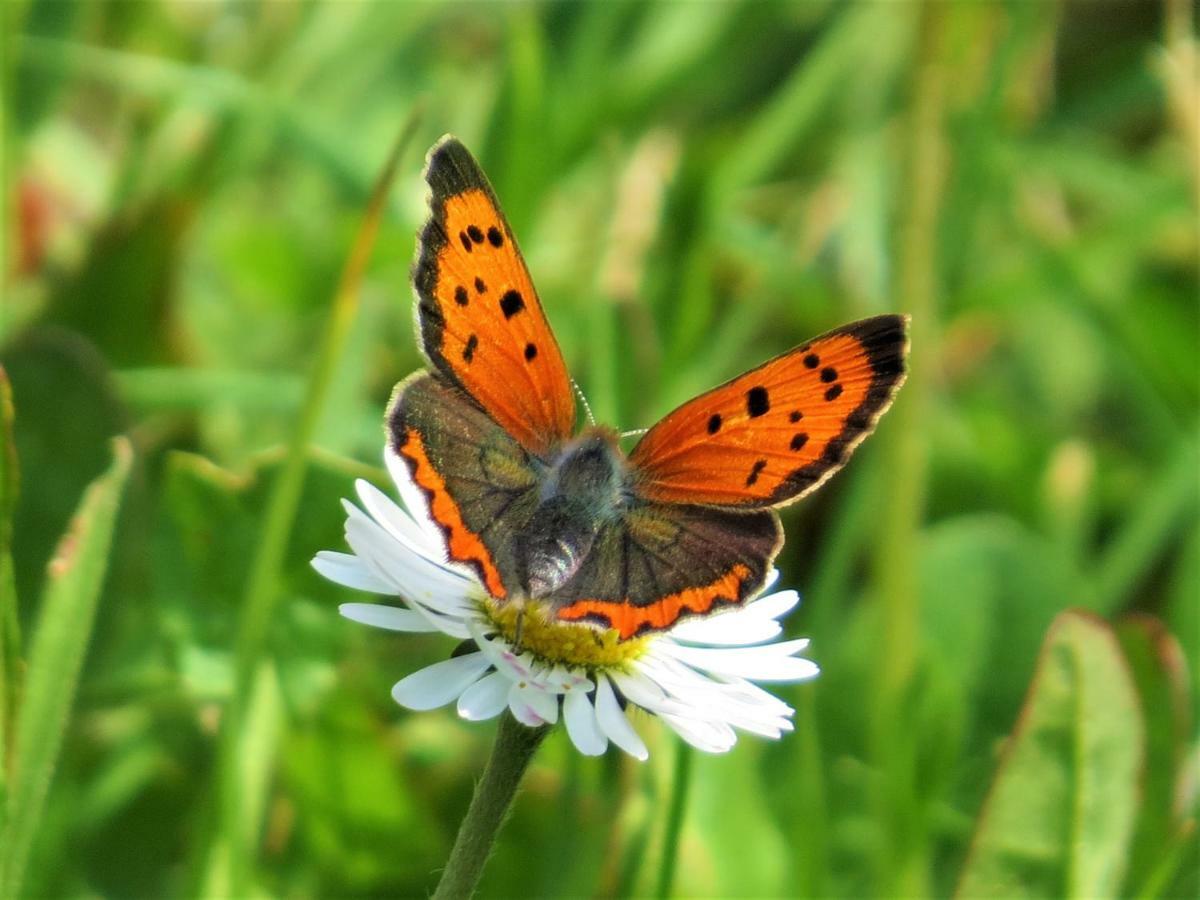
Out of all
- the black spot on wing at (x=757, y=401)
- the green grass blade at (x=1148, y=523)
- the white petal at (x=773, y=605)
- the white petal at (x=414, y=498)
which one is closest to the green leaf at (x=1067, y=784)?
the white petal at (x=773, y=605)

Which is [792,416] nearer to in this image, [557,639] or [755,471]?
[755,471]

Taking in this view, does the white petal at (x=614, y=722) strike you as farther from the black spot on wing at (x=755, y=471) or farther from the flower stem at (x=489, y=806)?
the black spot on wing at (x=755, y=471)

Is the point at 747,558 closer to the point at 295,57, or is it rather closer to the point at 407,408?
the point at 407,408

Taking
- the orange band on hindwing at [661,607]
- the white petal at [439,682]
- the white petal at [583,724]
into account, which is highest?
the orange band on hindwing at [661,607]

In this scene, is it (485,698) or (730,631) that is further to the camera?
(730,631)

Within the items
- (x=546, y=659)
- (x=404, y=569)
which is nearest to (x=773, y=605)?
(x=546, y=659)

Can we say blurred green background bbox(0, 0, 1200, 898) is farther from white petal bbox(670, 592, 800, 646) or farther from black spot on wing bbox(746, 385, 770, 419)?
black spot on wing bbox(746, 385, 770, 419)
